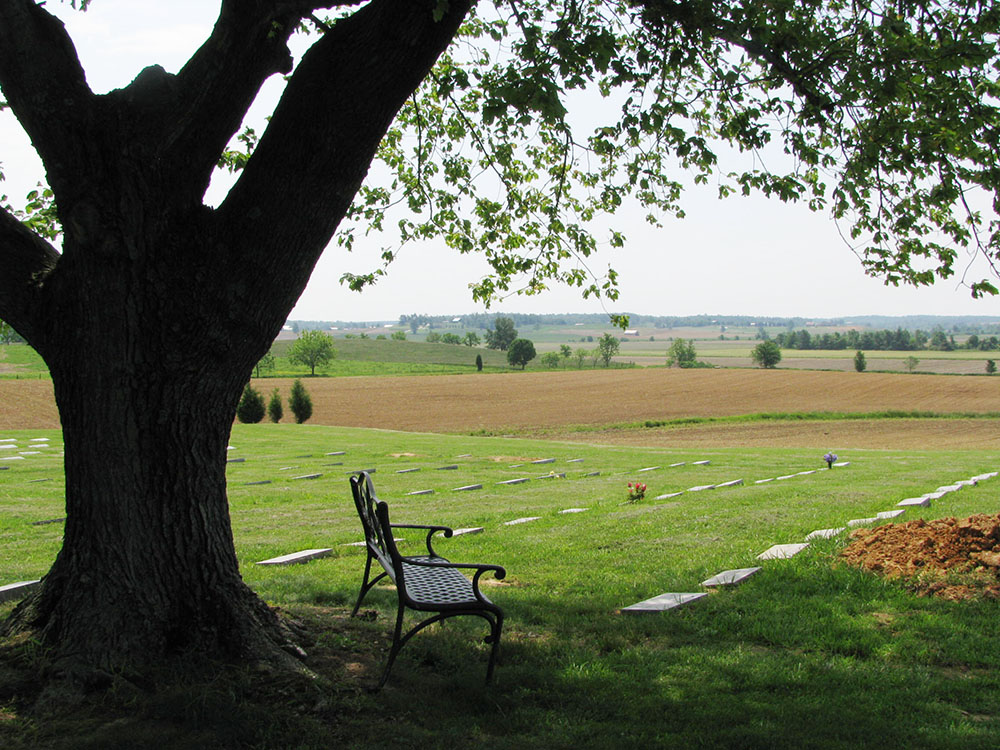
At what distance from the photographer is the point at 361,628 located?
498 centimetres

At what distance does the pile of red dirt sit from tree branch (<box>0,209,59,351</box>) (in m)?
5.98

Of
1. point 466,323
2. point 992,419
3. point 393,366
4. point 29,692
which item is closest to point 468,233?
point 29,692

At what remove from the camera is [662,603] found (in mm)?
5605

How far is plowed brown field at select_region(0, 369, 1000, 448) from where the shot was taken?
3656 centimetres

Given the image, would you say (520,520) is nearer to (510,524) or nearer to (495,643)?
(510,524)

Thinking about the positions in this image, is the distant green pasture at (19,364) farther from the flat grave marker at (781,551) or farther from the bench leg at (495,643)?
the bench leg at (495,643)

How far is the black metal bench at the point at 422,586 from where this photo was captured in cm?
400

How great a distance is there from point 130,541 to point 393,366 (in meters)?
89.5

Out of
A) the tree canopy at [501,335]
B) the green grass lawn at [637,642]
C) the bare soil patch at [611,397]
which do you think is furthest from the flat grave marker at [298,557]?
the tree canopy at [501,335]

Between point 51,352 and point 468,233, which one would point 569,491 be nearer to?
point 468,233

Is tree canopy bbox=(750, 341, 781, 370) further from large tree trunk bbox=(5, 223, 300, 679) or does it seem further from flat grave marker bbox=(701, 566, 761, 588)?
large tree trunk bbox=(5, 223, 300, 679)

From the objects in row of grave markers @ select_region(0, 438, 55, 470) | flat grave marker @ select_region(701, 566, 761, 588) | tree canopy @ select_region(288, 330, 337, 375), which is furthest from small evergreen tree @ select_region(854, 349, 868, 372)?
flat grave marker @ select_region(701, 566, 761, 588)

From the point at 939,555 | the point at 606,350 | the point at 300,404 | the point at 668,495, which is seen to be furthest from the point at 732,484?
the point at 606,350

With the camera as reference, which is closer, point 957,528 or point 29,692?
point 29,692
